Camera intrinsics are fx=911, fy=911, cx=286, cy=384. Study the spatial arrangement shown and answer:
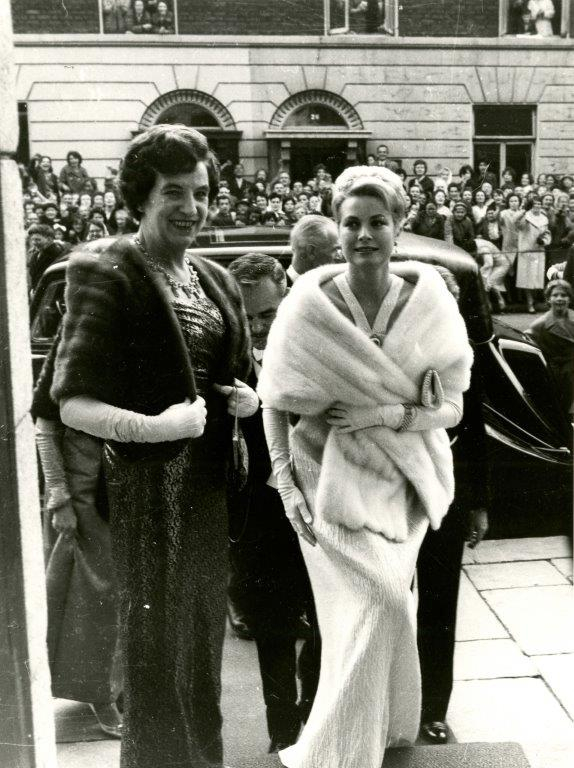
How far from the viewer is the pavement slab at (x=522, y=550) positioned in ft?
11.9

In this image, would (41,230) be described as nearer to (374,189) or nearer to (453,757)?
(374,189)

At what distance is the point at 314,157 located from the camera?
9.70 feet

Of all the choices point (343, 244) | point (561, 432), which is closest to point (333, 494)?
point (343, 244)

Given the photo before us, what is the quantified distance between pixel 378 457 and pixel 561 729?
1.30 m

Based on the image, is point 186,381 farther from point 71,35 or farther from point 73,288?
point 71,35

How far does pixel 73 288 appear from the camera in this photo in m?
2.67

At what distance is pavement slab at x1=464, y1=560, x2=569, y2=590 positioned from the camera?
3588 mm

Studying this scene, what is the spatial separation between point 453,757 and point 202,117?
2.21 m

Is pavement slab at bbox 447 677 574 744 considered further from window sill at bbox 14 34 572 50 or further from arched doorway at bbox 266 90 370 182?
window sill at bbox 14 34 572 50

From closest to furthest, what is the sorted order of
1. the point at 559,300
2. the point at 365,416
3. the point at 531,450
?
1. the point at 365,416
2. the point at 559,300
3. the point at 531,450

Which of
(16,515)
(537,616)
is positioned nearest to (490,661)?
(537,616)

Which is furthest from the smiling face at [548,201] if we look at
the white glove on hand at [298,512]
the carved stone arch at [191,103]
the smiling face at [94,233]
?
the smiling face at [94,233]

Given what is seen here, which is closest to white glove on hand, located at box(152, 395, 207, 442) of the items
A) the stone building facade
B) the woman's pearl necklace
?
the woman's pearl necklace

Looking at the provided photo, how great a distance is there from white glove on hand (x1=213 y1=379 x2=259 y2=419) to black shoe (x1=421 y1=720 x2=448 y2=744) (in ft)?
4.14
